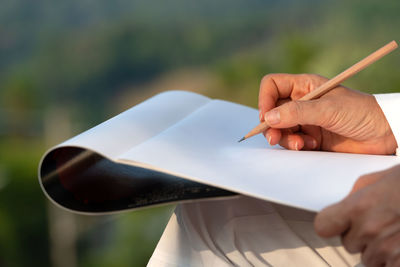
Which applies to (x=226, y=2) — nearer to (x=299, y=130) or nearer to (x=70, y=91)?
(x=70, y=91)

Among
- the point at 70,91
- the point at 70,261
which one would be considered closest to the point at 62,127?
the point at 70,261

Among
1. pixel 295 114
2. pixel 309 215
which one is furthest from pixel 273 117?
pixel 309 215

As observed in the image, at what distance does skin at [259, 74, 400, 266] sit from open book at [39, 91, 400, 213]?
27mm

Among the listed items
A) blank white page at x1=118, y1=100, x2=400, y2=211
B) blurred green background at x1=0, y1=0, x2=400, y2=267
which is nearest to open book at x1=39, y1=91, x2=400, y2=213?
blank white page at x1=118, y1=100, x2=400, y2=211

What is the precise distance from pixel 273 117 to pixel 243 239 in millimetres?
160

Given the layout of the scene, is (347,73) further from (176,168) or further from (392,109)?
(176,168)

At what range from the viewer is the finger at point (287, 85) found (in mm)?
751

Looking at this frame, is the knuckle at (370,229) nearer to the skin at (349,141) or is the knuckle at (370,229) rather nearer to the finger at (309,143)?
the skin at (349,141)

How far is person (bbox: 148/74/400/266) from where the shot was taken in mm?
440

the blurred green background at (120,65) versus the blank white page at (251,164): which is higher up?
the blank white page at (251,164)

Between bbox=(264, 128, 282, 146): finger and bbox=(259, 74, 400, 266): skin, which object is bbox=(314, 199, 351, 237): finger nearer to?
bbox=(259, 74, 400, 266): skin

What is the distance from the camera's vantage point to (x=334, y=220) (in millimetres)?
438

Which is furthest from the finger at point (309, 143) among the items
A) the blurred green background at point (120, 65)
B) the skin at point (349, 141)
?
the blurred green background at point (120, 65)

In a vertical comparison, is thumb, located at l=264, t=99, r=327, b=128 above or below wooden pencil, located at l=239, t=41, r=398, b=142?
below
